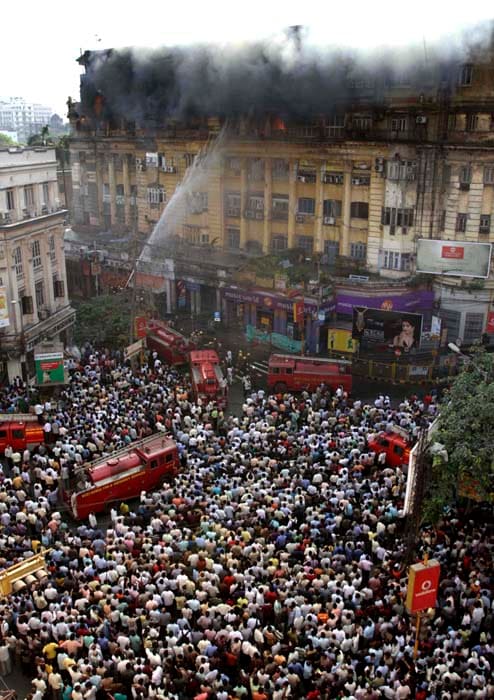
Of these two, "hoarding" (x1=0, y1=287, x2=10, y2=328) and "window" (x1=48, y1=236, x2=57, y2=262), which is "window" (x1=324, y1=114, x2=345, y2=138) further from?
"hoarding" (x1=0, y1=287, x2=10, y2=328)

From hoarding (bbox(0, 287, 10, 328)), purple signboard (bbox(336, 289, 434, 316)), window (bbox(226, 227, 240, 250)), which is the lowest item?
purple signboard (bbox(336, 289, 434, 316))

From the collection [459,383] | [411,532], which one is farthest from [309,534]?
[459,383]

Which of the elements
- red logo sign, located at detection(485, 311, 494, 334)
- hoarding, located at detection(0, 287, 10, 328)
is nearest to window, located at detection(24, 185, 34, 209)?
hoarding, located at detection(0, 287, 10, 328)

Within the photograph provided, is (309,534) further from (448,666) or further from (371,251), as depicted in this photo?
(371,251)

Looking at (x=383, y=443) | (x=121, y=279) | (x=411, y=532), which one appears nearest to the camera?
(x=411, y=532)

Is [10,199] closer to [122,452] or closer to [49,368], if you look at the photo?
[49,368]

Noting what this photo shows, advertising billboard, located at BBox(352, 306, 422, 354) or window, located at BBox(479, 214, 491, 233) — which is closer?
window, located at BBox(479, 214, 491, 233)

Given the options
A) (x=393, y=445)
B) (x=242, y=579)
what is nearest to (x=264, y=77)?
(x=393, y=445)

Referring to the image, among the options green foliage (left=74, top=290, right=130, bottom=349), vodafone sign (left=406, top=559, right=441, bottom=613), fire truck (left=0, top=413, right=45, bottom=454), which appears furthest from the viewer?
green foliage (left=74, top=290, right=130, bottom=349)
